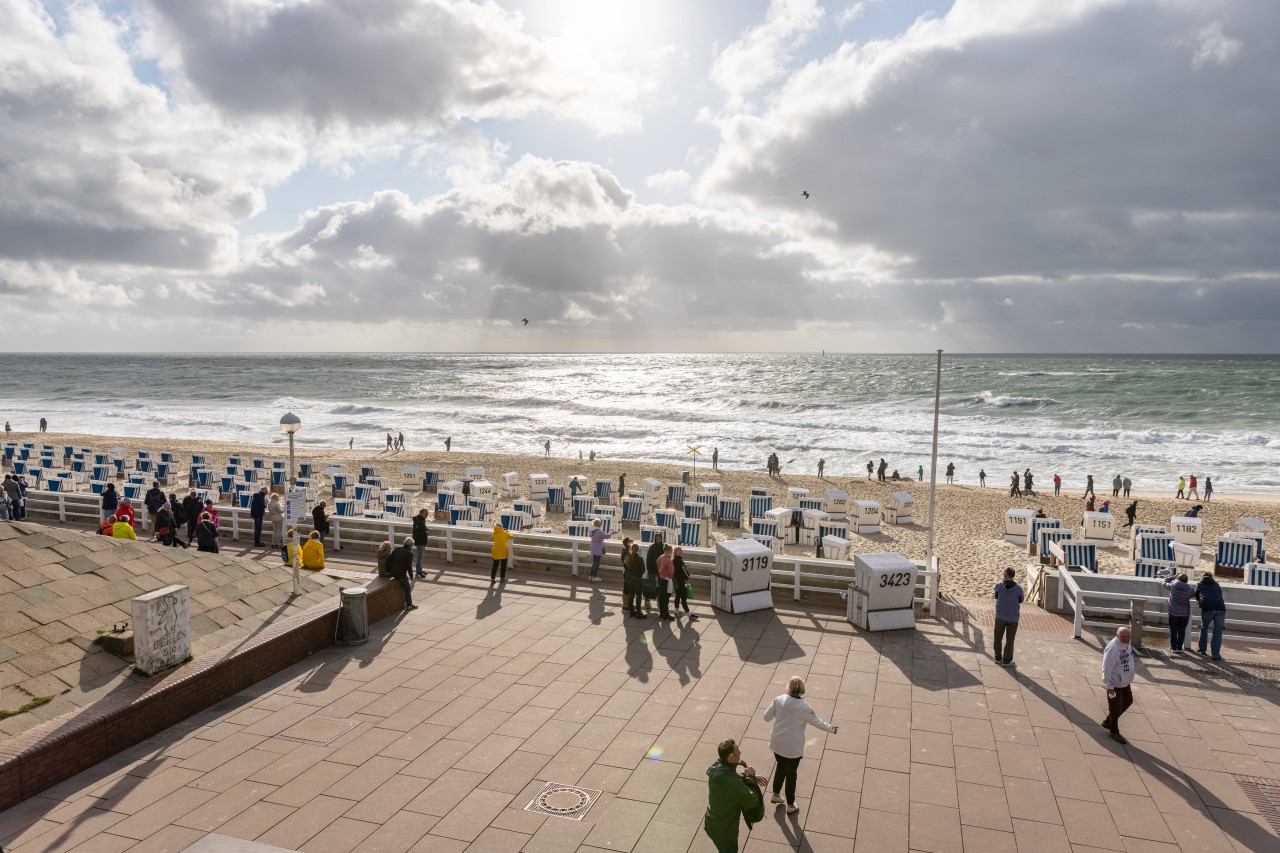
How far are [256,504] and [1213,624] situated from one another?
15.4m

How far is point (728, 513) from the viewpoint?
24.6 m

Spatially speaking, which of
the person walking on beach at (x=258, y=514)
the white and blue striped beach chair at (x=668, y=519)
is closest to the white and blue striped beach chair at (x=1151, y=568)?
the white and blue striped beach chair at (x=668, y=519)

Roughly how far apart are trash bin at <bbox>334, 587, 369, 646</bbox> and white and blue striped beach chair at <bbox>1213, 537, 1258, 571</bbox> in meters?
20.0

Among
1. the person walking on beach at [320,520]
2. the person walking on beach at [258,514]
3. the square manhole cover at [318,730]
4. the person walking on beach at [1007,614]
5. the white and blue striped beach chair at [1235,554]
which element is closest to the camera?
the square manhole cover at [318,730]

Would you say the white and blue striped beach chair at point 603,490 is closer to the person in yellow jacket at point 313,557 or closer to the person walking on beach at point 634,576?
A: the person in yellow jacket at point 313,557

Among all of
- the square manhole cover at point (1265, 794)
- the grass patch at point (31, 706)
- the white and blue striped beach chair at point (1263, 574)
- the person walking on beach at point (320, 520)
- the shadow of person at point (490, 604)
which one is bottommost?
the square manhole cover at point (1265, 794)

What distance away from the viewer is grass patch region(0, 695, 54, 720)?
21.7 ft

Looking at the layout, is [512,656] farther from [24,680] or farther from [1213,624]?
[1213,624]

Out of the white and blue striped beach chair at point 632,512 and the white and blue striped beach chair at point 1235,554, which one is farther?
the white and blue striped beach chair at point 632,512

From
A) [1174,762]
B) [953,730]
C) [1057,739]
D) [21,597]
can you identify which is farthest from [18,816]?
[1174,762]

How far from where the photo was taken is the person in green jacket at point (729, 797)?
4.88 metres

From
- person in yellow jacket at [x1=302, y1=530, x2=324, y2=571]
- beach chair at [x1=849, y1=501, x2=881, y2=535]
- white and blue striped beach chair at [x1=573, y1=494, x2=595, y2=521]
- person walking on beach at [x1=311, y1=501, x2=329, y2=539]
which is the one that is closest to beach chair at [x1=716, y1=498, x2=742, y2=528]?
beach chair at [x1=849, y1=501, x2=881, y2=535]

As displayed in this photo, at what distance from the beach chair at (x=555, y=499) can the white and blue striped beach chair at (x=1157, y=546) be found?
17311 millimetres

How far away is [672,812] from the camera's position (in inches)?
241
